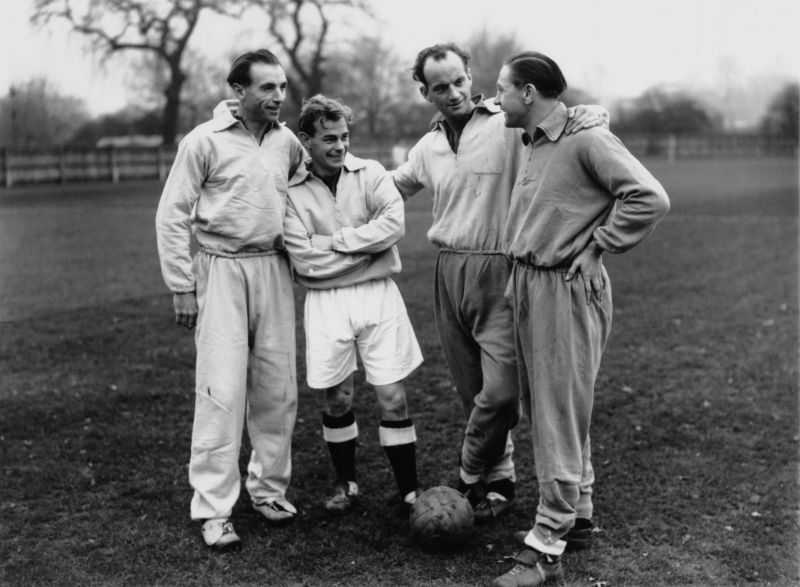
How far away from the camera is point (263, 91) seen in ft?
14.7

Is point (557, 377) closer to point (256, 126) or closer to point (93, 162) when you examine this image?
point (256, 126)

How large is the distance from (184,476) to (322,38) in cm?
3727

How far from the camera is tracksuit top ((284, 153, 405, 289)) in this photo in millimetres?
4645

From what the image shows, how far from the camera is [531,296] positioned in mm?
4051

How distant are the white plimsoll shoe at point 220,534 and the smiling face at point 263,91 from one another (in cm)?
205

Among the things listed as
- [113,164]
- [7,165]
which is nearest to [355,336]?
[7,165]

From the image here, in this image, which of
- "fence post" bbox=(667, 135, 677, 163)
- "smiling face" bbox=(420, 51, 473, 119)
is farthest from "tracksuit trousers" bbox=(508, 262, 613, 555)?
"fence post" bbox=(667, 135, 677, 163)

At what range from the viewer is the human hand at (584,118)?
3.92 metres

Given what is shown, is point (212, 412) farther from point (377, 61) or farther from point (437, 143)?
point (377, 61)

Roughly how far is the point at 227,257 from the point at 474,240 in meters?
1.25

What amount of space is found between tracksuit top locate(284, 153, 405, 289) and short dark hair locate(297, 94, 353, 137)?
0.74 feet

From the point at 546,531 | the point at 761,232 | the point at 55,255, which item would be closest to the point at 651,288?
the point at 761,232

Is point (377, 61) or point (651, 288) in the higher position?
point (377, 61)

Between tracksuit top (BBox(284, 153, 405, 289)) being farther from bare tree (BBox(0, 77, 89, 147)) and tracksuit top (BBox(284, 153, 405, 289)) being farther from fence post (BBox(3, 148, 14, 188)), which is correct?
fence post (BBox(3, 148, 14, 188))
